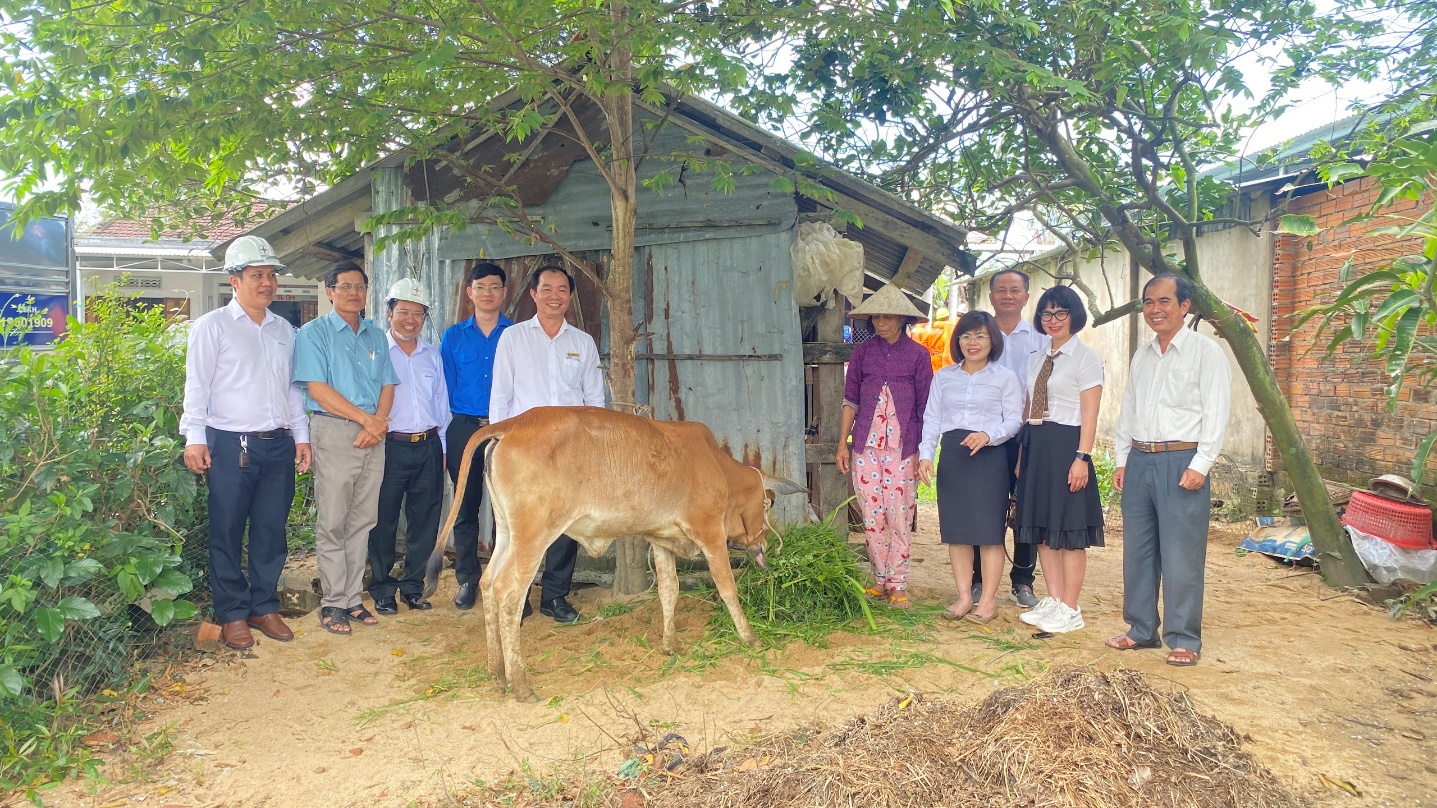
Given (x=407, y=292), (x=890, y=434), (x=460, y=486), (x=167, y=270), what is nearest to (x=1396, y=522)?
(x=890, y=434)

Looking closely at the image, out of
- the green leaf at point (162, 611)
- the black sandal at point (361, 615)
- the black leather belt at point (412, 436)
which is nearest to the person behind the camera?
the green leaf at point (162, 611)

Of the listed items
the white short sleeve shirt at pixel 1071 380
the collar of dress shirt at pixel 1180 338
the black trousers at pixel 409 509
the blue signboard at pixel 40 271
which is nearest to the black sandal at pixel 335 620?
the black trousers at pixel 409 509

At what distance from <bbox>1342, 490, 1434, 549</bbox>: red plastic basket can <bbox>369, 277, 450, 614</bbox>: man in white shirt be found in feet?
21.7

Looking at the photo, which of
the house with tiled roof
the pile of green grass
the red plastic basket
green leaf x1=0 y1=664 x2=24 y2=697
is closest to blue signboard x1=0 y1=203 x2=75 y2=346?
the house with tiled roof

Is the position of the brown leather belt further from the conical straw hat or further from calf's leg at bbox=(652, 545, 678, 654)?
calf's leg at bbox=(652, 545, 678, 654)

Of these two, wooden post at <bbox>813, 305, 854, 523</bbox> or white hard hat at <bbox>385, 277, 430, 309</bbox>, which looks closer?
white hard hat at <bbox>385, 277, 430, 309</bbox>

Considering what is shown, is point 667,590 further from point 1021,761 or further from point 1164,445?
point 1164,445

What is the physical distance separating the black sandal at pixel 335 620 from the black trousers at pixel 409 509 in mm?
336

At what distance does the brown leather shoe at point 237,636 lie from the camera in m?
4.89

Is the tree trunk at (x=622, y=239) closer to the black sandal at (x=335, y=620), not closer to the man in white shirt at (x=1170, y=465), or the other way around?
the black sandal at (x=335, y=620)

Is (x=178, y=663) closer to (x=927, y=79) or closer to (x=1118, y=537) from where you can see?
(x=927, y=79)

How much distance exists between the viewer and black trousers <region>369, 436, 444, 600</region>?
5.59 metres

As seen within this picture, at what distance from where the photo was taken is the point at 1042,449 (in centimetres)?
507

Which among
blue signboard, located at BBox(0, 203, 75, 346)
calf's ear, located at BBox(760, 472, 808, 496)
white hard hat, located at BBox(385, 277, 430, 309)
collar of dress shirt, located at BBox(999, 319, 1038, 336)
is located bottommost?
calf's ear, located at BBox(760, 472, 808, 496)
